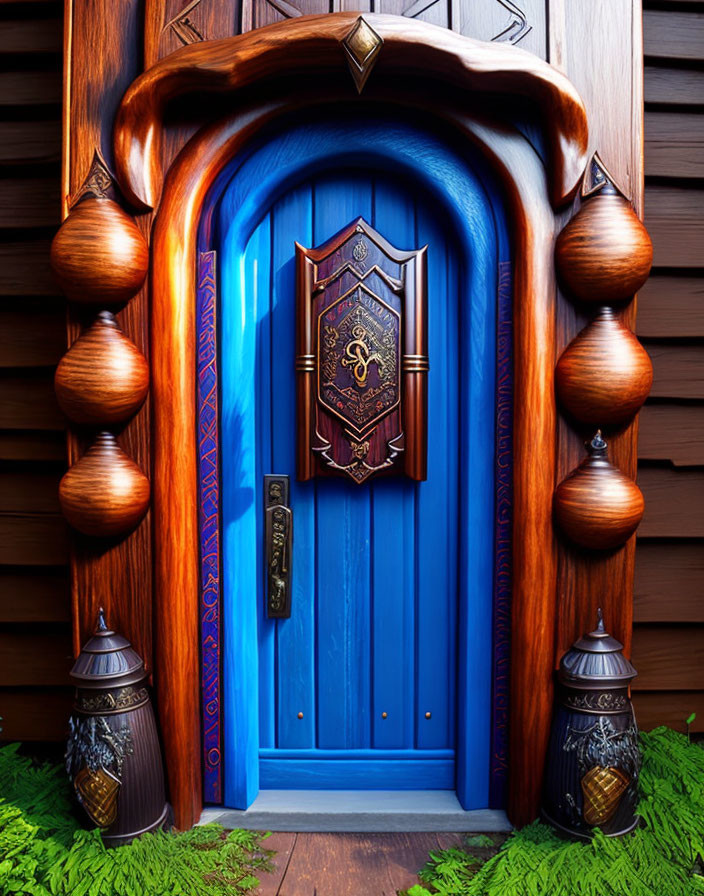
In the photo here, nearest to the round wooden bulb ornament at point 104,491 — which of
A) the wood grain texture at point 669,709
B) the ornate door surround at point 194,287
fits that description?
the ornate door surround at point 194,287

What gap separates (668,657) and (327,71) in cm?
228

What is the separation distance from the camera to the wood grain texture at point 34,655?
2.30m

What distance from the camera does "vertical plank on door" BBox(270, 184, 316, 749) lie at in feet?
6.55

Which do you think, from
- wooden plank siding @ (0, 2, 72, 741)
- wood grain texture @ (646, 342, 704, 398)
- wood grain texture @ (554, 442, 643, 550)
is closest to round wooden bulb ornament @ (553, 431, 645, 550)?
wood grain texture @ (554, 442, 643, 550)

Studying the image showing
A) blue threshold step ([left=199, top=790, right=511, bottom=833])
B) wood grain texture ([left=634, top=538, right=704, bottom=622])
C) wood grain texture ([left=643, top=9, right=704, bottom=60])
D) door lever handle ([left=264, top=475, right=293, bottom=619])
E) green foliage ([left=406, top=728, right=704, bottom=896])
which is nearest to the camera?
green foliage ([left=406, top=728, right=704, bottom=896])

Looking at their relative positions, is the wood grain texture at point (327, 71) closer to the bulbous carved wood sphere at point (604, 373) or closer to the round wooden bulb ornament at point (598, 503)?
the bulbous carved wood sphere at point (604, 373)

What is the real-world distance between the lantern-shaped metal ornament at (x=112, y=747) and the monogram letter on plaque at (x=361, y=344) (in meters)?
0.88

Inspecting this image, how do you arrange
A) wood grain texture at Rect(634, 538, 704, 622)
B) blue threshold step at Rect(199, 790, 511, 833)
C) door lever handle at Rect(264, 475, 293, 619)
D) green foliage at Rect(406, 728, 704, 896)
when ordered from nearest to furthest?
1. green foliage at Rect(406, 728, 704, 896)
2. blue threshold step at Rect(199, 790, 511, 833)
3. door lever handle at Rect(264, 475, 293, 619)
4. wood grain texture at Rect(634, 538, 704, 622)

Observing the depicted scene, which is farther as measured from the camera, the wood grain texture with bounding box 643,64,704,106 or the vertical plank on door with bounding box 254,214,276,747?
the wood grain texture with bounding box 643,64,704,106

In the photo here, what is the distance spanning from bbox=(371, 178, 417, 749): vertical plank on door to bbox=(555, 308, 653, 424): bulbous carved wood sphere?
59cm

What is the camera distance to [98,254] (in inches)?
69.6

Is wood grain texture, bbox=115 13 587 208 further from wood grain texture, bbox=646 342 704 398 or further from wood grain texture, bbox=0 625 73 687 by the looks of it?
wood grain texture, bbox=0 625 73 687

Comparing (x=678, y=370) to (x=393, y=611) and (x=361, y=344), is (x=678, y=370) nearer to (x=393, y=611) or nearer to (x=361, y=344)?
(x=361, y=344)

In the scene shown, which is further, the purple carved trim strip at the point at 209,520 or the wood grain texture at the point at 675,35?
the wood grain texture at the point at 675,35
